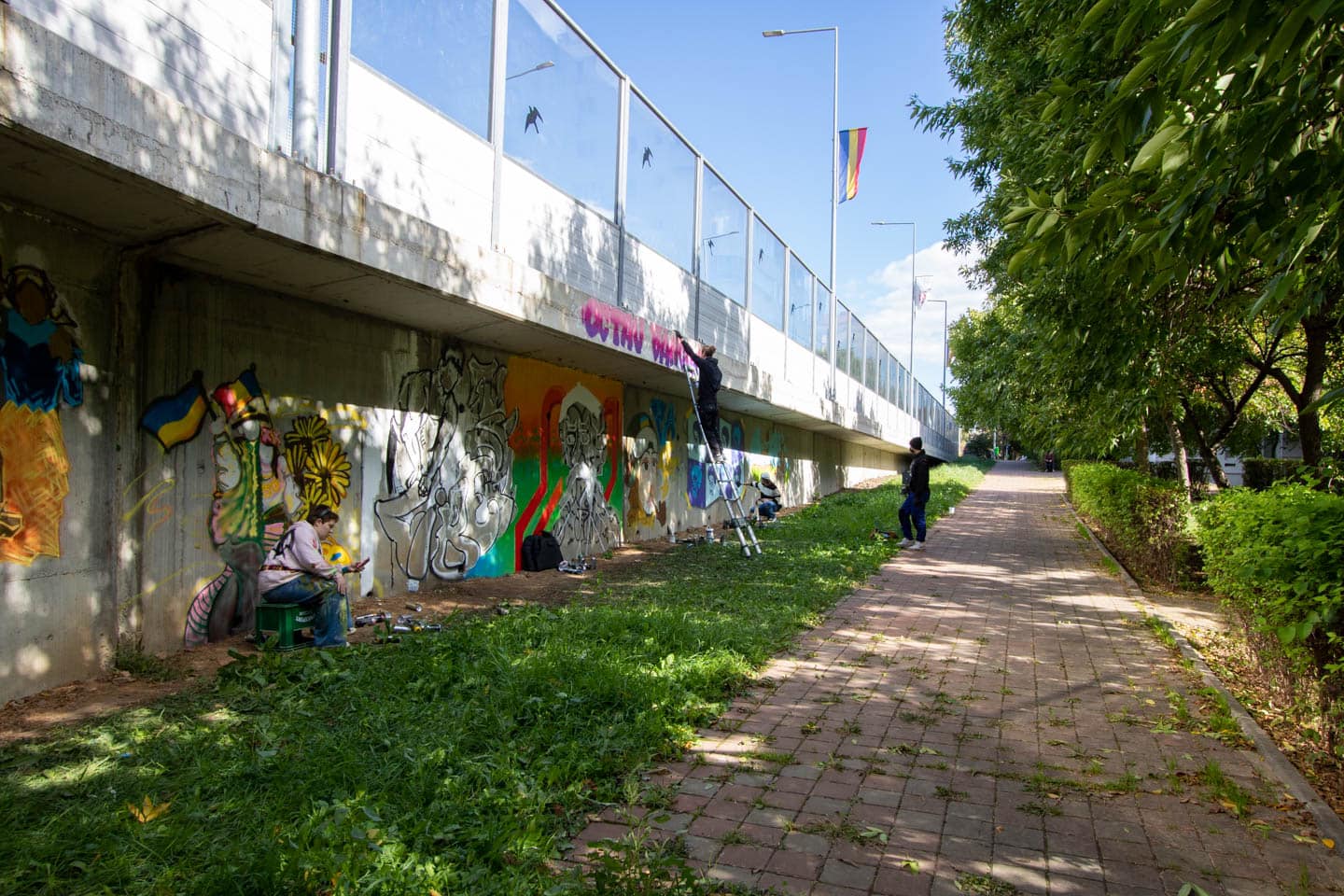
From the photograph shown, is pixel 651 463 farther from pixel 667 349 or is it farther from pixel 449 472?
pixel 449 472

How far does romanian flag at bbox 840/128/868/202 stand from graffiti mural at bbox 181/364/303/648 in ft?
68.5

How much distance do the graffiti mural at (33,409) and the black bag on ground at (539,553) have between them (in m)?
5.77

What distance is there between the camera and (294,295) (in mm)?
7098

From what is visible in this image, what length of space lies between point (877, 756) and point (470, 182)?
250 inches

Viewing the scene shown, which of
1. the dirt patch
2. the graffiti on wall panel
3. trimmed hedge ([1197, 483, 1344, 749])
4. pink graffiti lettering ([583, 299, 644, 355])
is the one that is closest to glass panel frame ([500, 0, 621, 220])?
pink graffiti lettering ([583, 299, 644, 355])

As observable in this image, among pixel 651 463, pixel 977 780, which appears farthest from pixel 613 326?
pixel 977 780

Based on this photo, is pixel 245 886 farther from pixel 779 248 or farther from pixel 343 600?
pixel 779 248

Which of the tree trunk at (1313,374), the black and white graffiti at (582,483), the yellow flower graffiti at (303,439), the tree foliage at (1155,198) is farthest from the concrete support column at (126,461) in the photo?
the tree trunk at (1313,374)

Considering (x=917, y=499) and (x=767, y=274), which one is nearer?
(x=917, y=499)

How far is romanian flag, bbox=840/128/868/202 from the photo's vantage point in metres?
24.2

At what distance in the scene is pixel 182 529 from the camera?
6.08 meters

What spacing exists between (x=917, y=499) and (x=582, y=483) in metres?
5.90

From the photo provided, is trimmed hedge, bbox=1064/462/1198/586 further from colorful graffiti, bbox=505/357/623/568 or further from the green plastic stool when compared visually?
the green plastic stool

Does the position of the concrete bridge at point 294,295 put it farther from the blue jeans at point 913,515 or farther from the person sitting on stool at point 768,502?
the person sitting on stool at point 768,502
